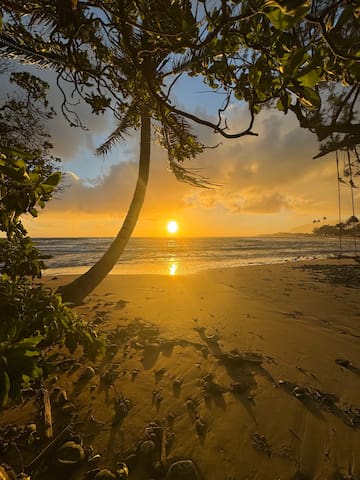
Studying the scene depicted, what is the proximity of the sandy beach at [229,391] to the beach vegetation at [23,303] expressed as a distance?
5.09 ft

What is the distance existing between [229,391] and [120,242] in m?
2.89

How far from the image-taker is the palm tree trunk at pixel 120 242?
4461mm

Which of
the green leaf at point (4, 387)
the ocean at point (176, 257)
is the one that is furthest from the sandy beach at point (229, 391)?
the green leaf at point (4, 387)

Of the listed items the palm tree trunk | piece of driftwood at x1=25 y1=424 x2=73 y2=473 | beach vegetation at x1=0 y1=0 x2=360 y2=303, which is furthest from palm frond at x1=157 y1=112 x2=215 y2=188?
piece of driftwood at x1=25 y1=424 x2=73 y2=473

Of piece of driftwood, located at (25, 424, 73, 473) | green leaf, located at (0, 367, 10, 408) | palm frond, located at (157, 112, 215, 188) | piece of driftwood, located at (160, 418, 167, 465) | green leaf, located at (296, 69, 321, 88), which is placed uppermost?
palm frond, located at (157, 112, 215, 188)

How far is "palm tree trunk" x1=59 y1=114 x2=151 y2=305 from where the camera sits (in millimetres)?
4461

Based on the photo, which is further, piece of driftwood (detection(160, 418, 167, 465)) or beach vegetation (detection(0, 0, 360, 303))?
→ piece of driftwood (detection(160, 418, 167, 465))

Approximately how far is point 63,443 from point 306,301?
655 centimetres

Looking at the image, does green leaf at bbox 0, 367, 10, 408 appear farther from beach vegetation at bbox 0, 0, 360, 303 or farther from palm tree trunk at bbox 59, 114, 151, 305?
palm tree trunk at bbox 59, 114, 151, 305

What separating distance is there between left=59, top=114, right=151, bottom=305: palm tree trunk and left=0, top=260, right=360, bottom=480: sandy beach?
100cm

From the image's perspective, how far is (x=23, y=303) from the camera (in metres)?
1.28

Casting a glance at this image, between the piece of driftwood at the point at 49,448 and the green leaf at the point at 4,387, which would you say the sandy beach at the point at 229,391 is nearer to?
the piece of driftwood at the point at 49,448

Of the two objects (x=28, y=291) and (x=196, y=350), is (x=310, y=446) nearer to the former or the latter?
(x=196, y=350)

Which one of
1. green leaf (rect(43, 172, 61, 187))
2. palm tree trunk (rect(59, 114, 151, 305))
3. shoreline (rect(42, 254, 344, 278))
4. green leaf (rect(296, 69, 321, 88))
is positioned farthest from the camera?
shoreline (rect(42, 254, 344, 278))
